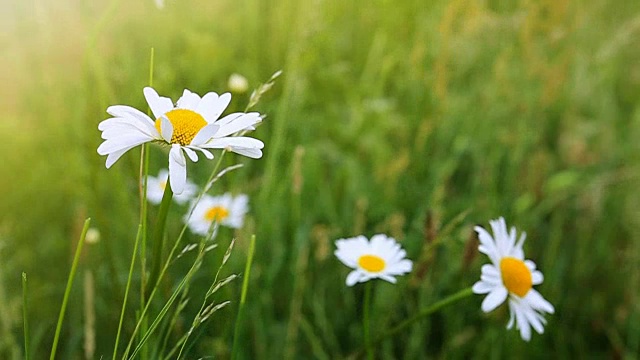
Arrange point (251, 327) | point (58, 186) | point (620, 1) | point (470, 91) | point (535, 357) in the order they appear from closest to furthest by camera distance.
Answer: point (251, 327), point (535, 357), point (58, 186), point (470, 91), point (620, 1)

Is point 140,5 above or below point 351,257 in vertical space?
above

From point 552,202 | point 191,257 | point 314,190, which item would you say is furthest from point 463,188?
point 191,257

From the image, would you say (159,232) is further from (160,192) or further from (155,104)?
(160,192)

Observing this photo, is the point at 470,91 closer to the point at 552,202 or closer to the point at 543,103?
the point at 543,103

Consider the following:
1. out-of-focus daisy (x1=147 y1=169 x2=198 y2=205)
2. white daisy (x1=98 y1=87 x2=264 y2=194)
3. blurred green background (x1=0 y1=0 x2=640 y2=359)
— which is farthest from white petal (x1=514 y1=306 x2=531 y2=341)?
out-of-focus daisy (x1=147 y1=169 x2=198 y2=205)

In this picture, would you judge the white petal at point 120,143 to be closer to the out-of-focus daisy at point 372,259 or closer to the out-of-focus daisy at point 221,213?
the out-of-focus daisy at point 372,259
